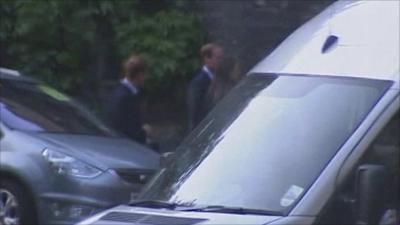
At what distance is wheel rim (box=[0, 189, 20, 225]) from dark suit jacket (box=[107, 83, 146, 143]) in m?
1.74

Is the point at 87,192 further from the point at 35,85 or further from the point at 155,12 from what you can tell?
the point at 155,12

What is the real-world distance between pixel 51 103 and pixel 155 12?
17.2 feet

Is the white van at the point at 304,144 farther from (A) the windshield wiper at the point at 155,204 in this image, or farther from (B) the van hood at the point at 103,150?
(B) the van hood at the point at 103,150

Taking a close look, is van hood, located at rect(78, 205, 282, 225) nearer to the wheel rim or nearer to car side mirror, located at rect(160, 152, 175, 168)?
car side mirror, located at rect(160, 152, 175, 168)

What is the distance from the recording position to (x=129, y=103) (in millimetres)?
13648

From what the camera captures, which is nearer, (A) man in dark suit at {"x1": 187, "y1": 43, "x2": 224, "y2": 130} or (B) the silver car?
(B) the silver car

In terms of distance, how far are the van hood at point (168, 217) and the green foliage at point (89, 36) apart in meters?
10.1

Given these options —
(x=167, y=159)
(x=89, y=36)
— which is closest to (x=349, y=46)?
(x=167, y=159)

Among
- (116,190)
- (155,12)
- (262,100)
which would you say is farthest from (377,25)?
(155,12)

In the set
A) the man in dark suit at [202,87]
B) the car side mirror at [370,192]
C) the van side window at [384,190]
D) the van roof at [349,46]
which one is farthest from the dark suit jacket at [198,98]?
the car side mirror at [370,192]

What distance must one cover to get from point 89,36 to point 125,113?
4.58 metres

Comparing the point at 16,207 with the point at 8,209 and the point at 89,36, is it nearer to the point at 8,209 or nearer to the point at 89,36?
the point at 8,209

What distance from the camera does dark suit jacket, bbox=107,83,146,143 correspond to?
13.6 m

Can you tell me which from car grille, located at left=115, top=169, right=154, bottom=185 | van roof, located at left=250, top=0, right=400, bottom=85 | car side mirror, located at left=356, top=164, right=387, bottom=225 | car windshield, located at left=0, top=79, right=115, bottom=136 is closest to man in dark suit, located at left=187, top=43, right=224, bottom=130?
car windshield, located at left=0, top=79, right=115, bottom=136
